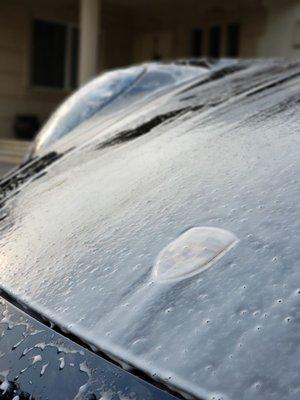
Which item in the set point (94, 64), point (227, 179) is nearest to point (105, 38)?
point (94, 64)

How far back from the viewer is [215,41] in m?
12.1

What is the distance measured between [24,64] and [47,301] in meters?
11.9

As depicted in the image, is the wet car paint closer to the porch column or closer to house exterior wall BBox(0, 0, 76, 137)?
the porch column

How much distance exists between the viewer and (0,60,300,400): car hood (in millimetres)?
681

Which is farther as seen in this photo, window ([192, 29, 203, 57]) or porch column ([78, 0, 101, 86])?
window ([192, 29, 203, 57])

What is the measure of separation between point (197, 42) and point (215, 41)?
0.46m

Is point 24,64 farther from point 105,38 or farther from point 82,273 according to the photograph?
point 82,273

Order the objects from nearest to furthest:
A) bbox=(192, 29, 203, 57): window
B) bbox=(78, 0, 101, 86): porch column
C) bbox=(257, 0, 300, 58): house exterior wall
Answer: bbox=(257, 0, 300, 58): house exterior wall < bbox=(78, 0, 101, 86): porch column < bbox=(192, 29, 203, 57): window

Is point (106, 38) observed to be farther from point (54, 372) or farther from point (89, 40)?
point (54, 372)

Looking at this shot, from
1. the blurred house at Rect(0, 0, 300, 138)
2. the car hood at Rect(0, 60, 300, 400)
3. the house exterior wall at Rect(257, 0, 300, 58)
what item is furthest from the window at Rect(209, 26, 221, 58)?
the car hood at Rect(0, 60, 300, 400)

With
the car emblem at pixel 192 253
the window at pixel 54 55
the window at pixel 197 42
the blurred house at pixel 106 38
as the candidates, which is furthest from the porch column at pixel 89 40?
the car emblem at pixel 192 253

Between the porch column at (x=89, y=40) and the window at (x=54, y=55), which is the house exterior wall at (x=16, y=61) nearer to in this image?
the window at (x=54, y=55)

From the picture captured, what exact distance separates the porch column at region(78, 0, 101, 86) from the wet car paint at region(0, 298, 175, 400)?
9413mm

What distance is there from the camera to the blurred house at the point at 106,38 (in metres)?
11.2
